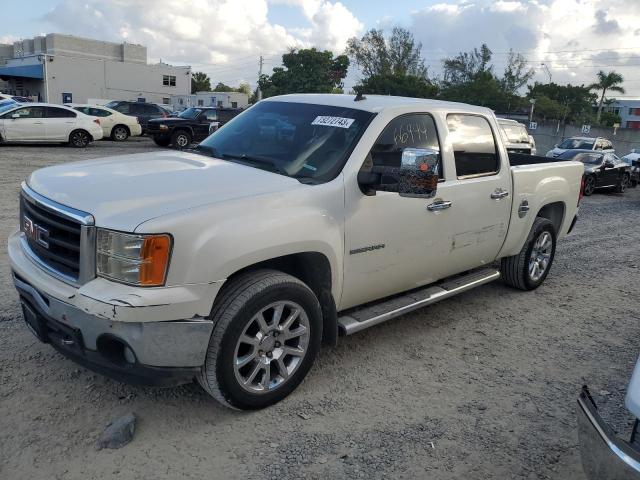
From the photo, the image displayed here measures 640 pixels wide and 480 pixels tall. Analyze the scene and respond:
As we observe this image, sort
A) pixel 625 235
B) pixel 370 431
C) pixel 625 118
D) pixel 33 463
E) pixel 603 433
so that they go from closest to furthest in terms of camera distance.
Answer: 1. pixel 603 433
2. pixel 33 463
3. pixel 370 431
4. pixel 625 235
5. pixel 625 118

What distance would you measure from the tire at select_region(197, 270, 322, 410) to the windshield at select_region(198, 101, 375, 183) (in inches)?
32.0

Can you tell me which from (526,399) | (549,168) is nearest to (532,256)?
(549,168)

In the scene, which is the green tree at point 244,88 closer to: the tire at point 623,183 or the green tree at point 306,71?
the green tree at point 306,71

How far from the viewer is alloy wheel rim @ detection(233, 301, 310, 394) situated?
127 inches

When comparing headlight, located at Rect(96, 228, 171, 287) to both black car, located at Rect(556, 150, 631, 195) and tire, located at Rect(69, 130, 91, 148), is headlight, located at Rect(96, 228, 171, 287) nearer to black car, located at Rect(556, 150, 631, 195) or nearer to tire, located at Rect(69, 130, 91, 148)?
black car, located at Rect(556, 150, 631, 195)

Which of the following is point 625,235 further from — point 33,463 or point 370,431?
point 33,463

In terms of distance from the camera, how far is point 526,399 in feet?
12.3

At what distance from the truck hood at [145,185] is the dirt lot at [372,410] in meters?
1.22

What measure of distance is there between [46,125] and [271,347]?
17356 mm

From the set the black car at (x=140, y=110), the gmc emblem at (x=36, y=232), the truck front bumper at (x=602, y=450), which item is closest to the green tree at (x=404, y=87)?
the black car at (x=140, y=110)

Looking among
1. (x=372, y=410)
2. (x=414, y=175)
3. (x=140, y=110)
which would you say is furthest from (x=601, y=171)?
(x=140, y=110)

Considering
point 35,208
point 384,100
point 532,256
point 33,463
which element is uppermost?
point 384,100

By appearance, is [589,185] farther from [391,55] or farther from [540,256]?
[391,55]

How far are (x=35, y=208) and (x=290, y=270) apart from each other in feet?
5.20
